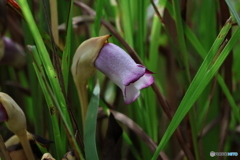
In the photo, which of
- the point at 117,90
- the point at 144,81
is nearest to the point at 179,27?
the point at 144,81

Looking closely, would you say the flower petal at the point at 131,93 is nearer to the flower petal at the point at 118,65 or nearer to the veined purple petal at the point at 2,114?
the flower petal at the point at 118,65

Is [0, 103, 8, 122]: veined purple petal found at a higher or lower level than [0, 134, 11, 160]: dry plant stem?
higher

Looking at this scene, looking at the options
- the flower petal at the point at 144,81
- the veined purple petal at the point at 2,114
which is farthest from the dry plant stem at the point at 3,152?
the flower petal at the point at 144,81

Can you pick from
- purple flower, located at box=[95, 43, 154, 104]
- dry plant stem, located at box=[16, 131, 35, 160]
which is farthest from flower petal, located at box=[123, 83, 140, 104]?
dry plant stem, located at box=[16, 131, 35, 160]

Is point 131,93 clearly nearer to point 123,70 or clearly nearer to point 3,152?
point 123,70

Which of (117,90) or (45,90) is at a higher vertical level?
(45,90)

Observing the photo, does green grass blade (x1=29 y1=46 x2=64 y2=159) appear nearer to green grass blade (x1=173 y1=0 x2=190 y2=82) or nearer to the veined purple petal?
the veined purple petal
